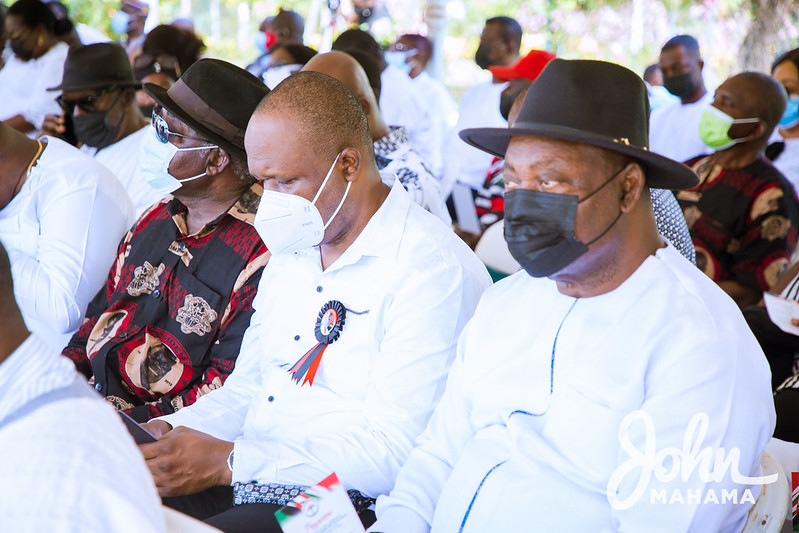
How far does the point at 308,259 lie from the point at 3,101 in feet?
17.1

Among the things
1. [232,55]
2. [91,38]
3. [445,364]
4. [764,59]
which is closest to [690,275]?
[445,364]

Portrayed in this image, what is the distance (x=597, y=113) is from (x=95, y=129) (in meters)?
3.45

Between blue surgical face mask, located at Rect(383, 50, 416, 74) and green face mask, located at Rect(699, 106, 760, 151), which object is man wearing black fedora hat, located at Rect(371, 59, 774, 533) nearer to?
green face mask, located at Rect(699, 106, 760, 151)

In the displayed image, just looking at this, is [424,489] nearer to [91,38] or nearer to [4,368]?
[4,368]

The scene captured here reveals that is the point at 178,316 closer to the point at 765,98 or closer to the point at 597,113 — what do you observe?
the point at 597,113

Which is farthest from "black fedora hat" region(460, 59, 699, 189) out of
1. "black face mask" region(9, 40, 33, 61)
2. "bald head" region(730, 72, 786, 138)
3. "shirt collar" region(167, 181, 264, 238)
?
"black face mask" region(9, 40, 33, 61)

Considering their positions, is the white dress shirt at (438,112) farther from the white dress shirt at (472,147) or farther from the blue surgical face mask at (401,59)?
the blue surgical face mask at (401,59)

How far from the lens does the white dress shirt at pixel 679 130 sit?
5.94 meters

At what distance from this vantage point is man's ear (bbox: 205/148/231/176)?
2.85m

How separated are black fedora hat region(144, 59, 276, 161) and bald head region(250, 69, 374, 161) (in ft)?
1.52

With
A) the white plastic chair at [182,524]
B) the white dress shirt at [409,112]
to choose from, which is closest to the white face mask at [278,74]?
the white dress shirt at [409,112]

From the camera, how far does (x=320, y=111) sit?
238 centimetres

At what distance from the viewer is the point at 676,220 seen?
2.81 m

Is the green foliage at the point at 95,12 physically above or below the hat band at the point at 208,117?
below
